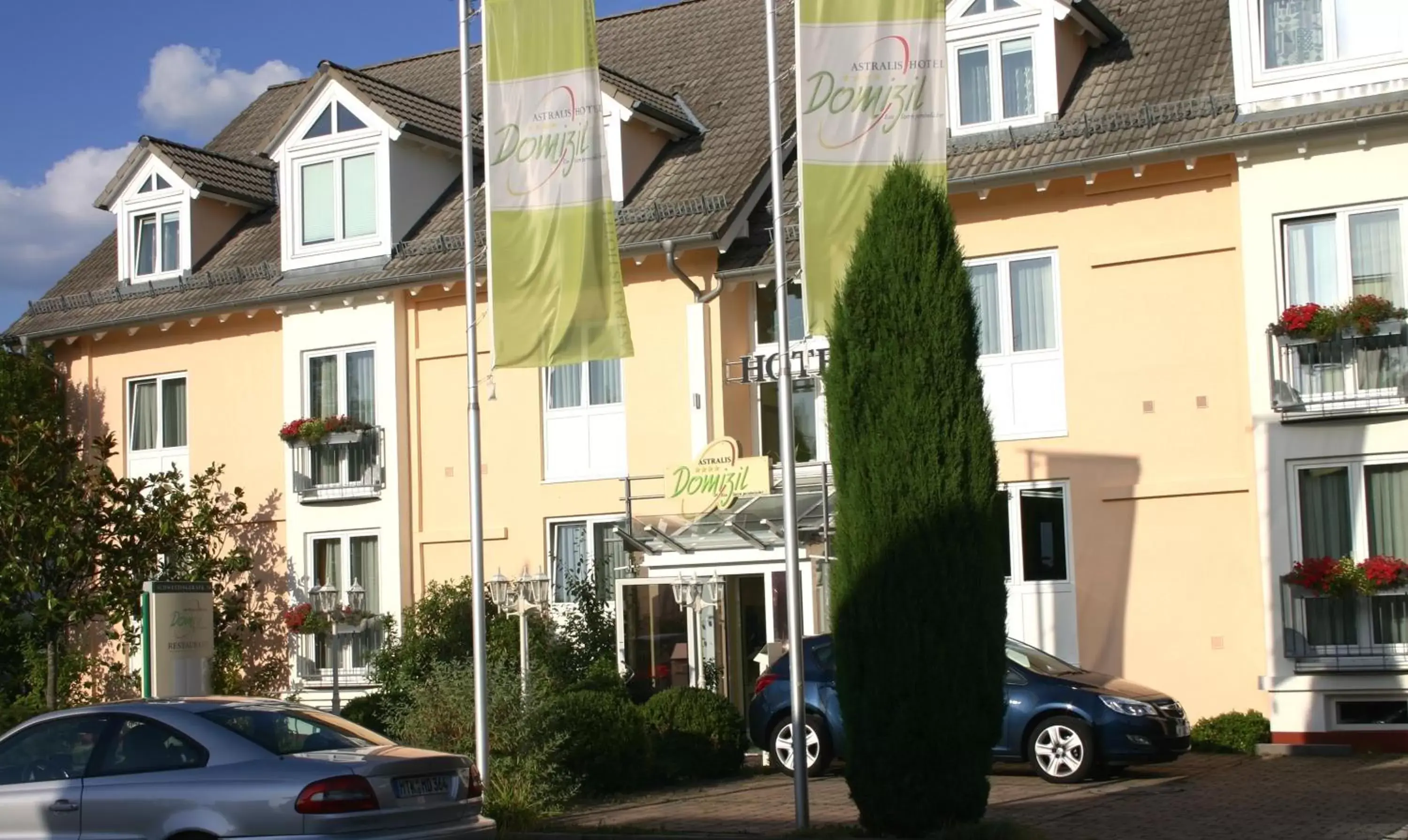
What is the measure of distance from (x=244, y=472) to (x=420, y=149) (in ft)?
19.6

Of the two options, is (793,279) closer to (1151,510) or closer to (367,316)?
(1151,510)

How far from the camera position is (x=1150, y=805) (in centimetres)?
1472

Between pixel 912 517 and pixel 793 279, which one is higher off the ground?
pixel 793 279

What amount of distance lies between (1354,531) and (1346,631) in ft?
3.83

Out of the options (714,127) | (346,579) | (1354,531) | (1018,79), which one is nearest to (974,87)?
(1018,79)

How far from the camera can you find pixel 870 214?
1318cm

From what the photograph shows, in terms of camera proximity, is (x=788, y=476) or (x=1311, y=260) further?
(x=1311, y=260)

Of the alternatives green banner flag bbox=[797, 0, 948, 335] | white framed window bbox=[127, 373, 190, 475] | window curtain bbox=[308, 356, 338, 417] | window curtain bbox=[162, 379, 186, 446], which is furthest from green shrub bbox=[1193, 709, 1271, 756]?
window curtain bbox=[162, 379, 186, 446]

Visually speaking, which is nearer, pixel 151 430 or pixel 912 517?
pixel 912 517

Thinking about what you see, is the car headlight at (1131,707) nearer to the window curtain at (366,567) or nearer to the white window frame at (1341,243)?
the white window frame at (1341,243)

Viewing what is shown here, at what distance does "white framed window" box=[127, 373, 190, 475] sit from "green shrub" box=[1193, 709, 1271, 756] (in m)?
16.8

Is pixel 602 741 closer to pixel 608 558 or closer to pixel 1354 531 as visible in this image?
pixel 608 558

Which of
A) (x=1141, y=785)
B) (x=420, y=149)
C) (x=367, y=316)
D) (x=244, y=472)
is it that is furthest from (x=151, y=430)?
(x=1141, y=785)

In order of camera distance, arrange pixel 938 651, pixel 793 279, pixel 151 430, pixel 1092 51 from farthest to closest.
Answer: pixel 151 430, pixel 1092 51, pixel 793 279, pixel 938 651
